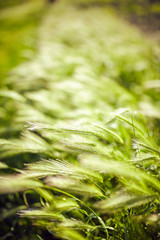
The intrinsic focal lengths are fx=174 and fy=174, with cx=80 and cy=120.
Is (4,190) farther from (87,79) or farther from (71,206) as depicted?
(87,79)

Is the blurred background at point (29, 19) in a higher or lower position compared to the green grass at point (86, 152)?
higher

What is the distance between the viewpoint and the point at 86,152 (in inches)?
20.3

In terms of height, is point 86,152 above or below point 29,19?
below

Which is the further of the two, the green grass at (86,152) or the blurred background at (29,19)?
the blurred background at (29,19)

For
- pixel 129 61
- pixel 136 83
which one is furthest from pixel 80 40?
pixel 136 83

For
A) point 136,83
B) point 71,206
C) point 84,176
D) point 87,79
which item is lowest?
point 71,206

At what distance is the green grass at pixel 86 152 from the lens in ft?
1.65

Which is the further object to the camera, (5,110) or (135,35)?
(135,35)

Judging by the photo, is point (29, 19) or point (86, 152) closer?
point (86, 152)

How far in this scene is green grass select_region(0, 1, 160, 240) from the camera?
504mm

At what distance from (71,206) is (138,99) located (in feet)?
2.98

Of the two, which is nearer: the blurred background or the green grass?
the green grass

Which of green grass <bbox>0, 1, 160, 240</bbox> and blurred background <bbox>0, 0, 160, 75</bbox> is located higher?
blurred background <bbox>0, 0, 160, 75</bbox>

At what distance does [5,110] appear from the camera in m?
1.41
